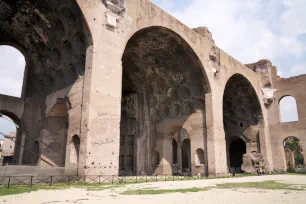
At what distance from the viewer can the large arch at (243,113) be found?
24.1 m

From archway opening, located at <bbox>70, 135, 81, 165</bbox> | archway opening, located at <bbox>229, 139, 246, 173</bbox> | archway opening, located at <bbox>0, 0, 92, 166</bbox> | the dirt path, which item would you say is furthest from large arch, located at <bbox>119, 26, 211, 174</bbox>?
archway opening, located at <bbox>229, 139, 246, 173</bbox>

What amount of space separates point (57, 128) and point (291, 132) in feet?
62.2

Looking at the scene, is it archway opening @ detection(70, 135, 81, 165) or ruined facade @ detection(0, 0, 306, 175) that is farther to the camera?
archway opening @ detection(70, 135, 81, 165)

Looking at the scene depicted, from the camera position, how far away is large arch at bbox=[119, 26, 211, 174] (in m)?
17.4

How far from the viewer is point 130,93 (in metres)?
21.3

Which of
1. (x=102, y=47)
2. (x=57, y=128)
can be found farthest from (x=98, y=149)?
(x=57, y=128)

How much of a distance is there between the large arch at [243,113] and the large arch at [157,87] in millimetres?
6156

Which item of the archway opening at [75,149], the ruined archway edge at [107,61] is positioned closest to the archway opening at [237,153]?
the ruined archway edge at [107,61]

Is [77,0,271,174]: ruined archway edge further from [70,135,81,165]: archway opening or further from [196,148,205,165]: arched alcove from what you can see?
[196,148,205,165]: arched alcove

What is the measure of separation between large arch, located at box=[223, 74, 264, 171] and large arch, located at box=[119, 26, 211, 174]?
616cm

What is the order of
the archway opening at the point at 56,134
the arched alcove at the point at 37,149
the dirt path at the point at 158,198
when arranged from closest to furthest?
the dirt path at the point at 158,198
the archway opening at the point at 56,134
the arched alcove at the point at 37,149

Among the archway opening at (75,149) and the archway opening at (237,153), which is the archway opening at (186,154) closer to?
the archway opening at (237,153)

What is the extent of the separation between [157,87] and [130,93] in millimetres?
2273

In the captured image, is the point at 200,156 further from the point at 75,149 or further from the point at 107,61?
the point at 107,61
